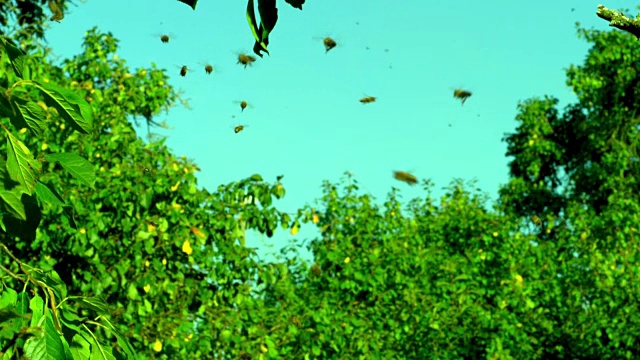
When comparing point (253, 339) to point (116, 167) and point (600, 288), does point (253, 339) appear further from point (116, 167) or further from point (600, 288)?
point (600, 288)

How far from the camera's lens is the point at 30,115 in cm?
316

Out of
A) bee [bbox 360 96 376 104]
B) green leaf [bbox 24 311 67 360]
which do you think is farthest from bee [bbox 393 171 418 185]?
green leaf [bbox 24 311 67 360]

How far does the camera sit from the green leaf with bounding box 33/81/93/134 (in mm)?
3094

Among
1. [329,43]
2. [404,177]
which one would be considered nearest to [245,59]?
[329,43]

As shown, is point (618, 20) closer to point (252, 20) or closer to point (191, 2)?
point (252, 20)

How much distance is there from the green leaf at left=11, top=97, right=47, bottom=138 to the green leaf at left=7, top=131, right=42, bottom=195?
0.22 ft

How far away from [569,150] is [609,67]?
10.1ft

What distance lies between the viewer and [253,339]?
503 inches

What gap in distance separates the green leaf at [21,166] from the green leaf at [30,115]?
68 millimetres

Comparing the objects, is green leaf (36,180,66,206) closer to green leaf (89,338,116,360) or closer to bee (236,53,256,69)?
green leaf (89,338,116,360)

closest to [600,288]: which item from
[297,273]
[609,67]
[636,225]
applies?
[636,225]

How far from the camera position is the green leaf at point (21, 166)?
307cm

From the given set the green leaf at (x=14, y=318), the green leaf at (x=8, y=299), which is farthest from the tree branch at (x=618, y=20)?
the green leaf at (x=8, y=299)

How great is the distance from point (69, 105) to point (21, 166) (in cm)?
23
